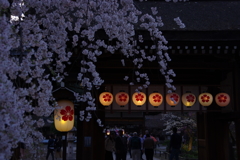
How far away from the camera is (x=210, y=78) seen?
10578 millimetres

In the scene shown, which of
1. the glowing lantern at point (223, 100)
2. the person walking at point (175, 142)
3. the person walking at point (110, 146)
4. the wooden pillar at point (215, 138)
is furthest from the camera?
the person walking at point (110, 146)

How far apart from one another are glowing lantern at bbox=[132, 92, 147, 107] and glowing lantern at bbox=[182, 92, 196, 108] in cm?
129

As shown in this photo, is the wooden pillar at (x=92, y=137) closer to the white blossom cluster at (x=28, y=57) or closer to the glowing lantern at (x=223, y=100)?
the white blossom cluster at (x=28, y=57)

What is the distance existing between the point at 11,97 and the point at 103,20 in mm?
3336

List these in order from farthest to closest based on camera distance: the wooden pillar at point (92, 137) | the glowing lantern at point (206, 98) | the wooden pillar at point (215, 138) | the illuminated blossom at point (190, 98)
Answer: the wooden pillar at point (215, 138), the illuminated blossom at point (190, 98), the glowing lantern at point (206, 98), the wooden pillar at point (92, 137)

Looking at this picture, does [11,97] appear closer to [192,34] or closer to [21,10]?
[21,10]

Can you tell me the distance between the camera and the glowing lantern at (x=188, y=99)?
10.0 metres

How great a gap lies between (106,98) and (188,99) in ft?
8.46

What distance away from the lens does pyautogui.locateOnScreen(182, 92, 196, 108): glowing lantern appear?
10.0m

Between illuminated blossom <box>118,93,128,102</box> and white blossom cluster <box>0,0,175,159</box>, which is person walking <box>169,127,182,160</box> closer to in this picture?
illuminated blossom <box>118,93,128,102</box>

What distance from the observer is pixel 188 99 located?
10.0 meters

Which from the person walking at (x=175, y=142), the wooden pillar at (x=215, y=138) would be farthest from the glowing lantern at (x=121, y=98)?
the wooden pillar at (x=215, y=138)

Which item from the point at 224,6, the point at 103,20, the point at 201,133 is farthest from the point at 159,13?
the point at 201,133

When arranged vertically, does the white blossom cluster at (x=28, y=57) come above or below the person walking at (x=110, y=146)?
above
